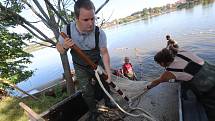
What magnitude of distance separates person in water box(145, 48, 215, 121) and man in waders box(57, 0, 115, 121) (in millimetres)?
1232

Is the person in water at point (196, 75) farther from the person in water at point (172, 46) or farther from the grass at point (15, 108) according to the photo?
the grass at point (15, 108)

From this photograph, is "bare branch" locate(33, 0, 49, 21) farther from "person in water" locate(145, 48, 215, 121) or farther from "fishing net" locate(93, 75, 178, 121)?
"person in water" locate(145, 48, 215, 121)

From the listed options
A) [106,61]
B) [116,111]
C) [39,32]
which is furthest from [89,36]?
[39,32]

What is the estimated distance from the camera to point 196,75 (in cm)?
455

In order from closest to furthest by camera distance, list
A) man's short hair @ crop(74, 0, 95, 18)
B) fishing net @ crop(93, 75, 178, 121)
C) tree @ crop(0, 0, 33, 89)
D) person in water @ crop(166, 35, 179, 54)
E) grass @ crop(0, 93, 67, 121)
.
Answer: man's short hair @ crop(74, 0, 95, 18)
fishing net @ crop(93, 75, 178, 121)
person in water @ crop(166, 35, 179, 54)
grass @ crop(0, 93, 67, 121)
tree @ crop(0, 0, 33, 89)

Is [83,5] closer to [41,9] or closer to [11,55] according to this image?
[41,9]

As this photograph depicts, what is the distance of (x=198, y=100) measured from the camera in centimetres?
475

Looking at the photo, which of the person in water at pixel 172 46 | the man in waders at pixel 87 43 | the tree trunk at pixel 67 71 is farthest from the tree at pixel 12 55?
the man in waders at pixel 87 43

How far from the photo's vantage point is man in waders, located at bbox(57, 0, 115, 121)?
3861 millimetres

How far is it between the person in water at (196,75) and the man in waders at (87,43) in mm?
1232

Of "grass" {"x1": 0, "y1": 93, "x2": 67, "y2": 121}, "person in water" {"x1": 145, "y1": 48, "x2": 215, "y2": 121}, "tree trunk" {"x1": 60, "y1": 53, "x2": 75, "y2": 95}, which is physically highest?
"person in water" {"x1": 145, "y1": 48, "x2": 215, "y2": 121}

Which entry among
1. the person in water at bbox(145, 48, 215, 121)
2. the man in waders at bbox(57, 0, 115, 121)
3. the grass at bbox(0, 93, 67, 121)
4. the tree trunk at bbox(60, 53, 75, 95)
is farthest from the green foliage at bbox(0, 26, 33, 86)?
the person in water at bbox(145, 48, 215, 121)

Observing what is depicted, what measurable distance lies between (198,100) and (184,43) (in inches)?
1123

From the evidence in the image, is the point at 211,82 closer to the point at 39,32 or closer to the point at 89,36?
the point at 89,36
